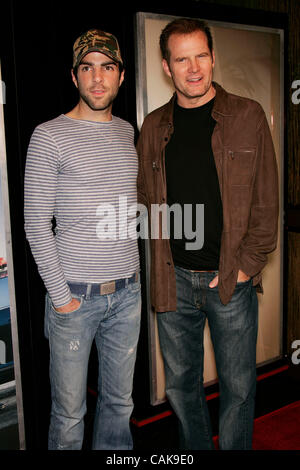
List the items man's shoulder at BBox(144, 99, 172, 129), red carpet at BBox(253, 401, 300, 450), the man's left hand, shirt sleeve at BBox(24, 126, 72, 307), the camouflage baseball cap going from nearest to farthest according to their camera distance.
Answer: shirt sleeve at BBox(24, 126, 72, 307) < the camouflage baseball cap < the man's left hand < man's shoulder at BBox(144, 99, 172, 129) < red carpet at BBox(253, 401, 300, 450)

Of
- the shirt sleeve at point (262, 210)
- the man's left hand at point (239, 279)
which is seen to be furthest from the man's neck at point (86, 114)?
the man's left hand at point (239, 279)

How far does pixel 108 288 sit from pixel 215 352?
0.55 meters

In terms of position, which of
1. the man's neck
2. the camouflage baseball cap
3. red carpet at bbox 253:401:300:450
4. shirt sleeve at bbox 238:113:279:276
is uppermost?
the camouflage baseball cap

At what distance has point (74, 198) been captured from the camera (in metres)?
1.75

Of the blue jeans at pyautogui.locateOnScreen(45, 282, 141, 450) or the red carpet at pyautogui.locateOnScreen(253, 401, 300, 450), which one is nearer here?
the blue jeans at pyautogui.locateOnScreen(45, 282, 141, 450)

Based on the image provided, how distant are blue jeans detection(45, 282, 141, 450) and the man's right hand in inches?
0.6

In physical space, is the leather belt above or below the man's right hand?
above

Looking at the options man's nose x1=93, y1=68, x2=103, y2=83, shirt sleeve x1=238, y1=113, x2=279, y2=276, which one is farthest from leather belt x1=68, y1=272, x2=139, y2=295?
man's nose x1=93, y1=68, x2=103, y2=83

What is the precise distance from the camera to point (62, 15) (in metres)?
2.13

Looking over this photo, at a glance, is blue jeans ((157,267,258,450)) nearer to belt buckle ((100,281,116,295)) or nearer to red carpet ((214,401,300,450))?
belt buckle ((100,281,116,295))

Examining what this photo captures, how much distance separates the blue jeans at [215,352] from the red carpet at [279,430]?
486 millimetres

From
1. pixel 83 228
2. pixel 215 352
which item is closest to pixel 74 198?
pixel 83 228

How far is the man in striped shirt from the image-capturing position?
1718 millimetres
